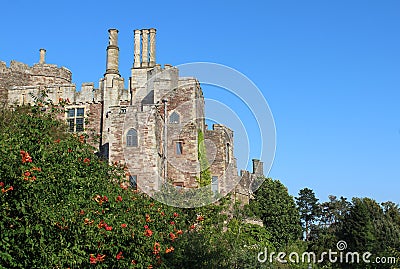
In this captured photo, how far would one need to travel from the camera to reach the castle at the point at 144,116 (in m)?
28.8

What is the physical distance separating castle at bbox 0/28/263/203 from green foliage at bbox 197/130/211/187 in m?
0.12

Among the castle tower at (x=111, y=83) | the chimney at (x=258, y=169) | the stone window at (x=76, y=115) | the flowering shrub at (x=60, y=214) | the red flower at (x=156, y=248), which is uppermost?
the castle tower at (x=111, y=83)

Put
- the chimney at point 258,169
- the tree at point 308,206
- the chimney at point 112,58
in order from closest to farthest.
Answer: the chimney at point 112,58 < the chimney at point 258,169 < the tree at point 308,206

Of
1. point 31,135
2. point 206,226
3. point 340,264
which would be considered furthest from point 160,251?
point 340,264

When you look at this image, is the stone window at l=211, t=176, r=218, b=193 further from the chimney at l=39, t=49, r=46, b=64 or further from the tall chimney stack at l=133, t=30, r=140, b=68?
the chimney at l=39, t=49, r=46, b=64

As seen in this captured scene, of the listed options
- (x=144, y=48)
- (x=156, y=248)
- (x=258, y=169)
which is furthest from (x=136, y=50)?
(x=156, y=248)

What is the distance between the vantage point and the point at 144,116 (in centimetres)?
2902

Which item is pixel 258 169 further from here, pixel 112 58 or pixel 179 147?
pixel 112 58

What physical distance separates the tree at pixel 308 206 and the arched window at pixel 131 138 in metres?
42.4

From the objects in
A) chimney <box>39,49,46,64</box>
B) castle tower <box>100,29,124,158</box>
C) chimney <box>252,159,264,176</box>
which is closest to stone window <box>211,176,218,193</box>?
castle tower <box>100,29,124,158</box>

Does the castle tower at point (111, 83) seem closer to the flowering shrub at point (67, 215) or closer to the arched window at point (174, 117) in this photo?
the arched window at point (174, 117)

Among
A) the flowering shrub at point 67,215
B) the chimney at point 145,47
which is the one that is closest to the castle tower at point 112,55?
the chimney at point 145,47

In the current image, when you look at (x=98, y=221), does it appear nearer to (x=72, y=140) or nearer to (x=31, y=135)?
(x=31, y=135)

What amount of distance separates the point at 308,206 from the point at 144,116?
43465 millimetres
